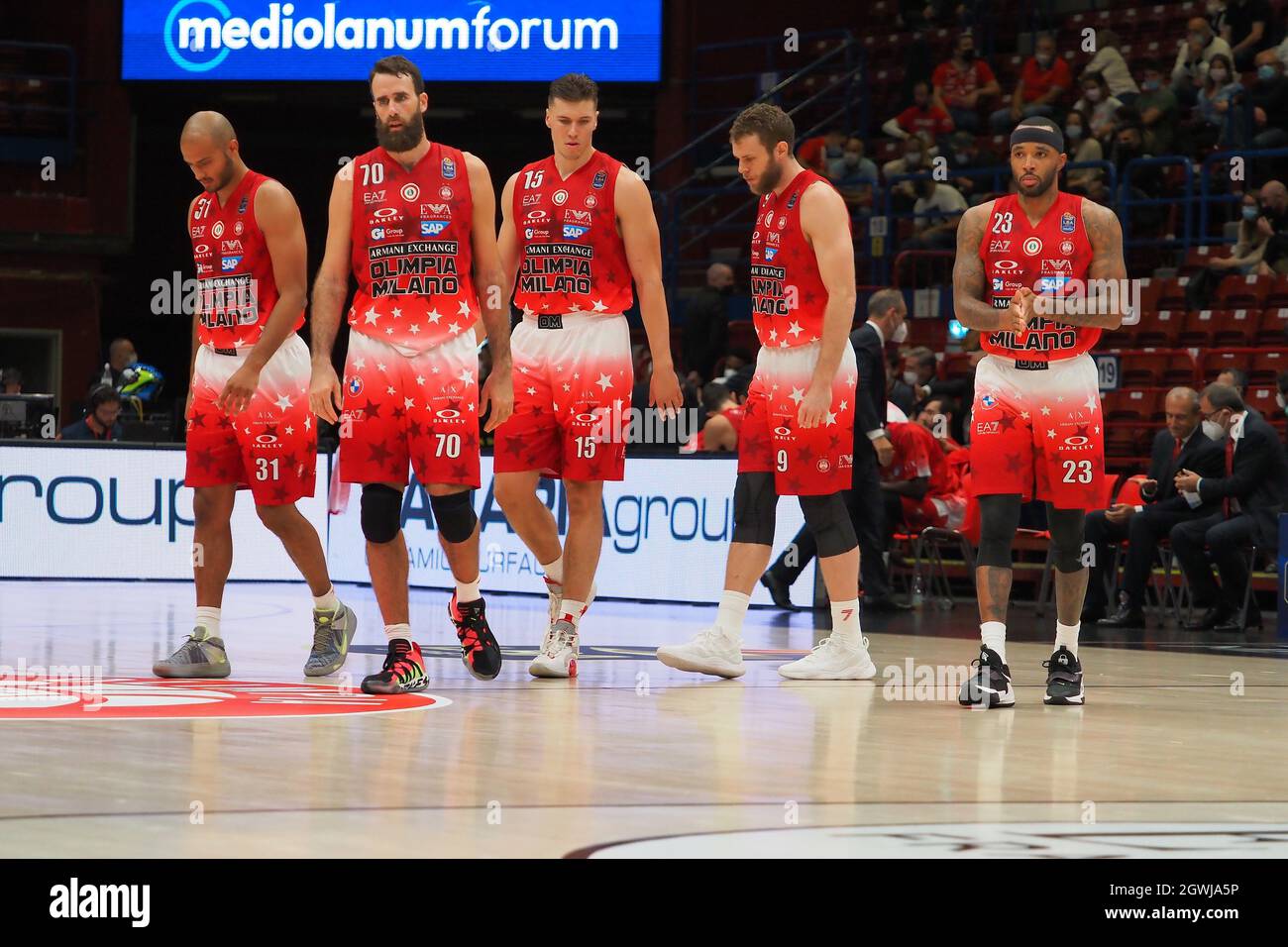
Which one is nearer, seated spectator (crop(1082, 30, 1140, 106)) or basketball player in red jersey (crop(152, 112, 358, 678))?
basketball player in red jersey (crop(152, 112, 358, 678))

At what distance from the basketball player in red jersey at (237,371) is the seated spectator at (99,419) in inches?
334

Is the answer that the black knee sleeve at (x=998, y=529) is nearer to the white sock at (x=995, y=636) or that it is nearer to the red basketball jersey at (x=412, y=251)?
the white sock at (x=995, y=636)

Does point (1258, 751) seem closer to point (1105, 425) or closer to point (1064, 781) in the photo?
point (1064, 781)

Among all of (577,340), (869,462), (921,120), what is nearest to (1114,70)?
(921,120)

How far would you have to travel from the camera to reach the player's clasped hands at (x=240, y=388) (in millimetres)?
6879

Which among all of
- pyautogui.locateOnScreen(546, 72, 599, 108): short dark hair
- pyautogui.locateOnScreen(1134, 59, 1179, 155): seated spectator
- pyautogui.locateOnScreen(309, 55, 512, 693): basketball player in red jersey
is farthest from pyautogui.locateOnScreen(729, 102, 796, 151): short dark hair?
pyautogui.locateOnScreen(1134, 59, 1179, 155): seated spectator

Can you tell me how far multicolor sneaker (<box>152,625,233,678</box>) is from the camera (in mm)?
6977

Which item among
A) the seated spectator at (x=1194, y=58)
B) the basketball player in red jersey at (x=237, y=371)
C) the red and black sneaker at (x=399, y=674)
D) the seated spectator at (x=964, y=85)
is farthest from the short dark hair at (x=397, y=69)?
the seated spectator at (x=964, y=85)

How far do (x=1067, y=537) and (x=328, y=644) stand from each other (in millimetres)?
2824

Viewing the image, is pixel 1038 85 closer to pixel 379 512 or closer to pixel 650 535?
pixel 650 535

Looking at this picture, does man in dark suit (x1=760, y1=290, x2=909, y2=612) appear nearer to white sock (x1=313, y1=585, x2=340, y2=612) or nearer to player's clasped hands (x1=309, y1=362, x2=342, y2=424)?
white sock (x1=313, y1=585, x2=340, y2=612)

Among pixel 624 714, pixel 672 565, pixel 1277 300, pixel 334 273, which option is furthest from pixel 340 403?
pixel 1277 300

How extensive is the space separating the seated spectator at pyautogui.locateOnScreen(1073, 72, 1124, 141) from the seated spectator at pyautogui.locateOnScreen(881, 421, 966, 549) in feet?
17.3

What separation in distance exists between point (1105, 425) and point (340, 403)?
9.19 metres
